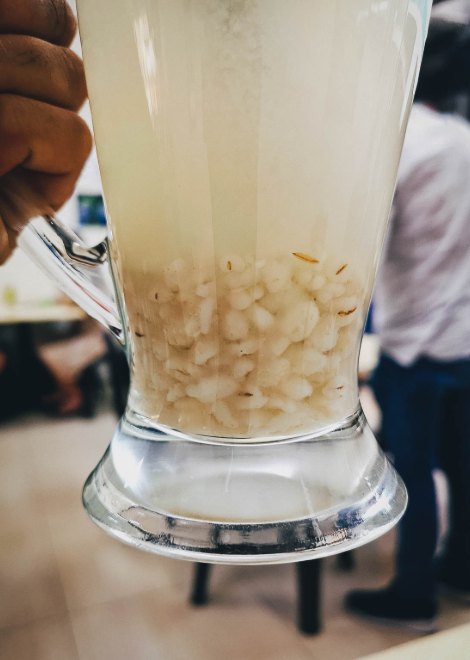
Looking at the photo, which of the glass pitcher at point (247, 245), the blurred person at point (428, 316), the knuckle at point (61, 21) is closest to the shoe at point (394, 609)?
the blurred person at point (428, 316)

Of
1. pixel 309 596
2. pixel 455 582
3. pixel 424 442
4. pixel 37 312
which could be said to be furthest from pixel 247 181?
pixel 37 312

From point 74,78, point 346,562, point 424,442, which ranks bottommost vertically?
point 346,562

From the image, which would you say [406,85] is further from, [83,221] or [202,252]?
[83,221]

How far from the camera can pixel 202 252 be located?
0.64 feet

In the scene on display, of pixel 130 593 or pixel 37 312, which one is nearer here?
pixel 130 593

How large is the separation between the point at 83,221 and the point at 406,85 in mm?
2721

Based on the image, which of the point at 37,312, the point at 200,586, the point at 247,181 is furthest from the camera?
the point at 37,312

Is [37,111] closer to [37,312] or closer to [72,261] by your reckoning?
[72,261]

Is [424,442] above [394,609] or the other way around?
above

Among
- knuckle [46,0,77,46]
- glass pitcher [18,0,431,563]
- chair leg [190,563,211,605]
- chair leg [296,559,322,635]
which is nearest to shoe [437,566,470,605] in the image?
chair leg [296,559,322,635]

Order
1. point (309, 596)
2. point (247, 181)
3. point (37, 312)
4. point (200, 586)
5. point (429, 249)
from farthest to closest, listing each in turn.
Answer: point (37, 312), point (200, 586), point (309, 596), point (429, 249), point (247, 181)

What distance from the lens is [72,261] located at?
9.5 inches

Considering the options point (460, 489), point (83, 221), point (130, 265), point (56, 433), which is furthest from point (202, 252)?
point (83, 221)

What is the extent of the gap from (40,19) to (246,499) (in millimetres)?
177
